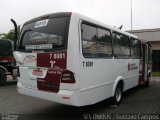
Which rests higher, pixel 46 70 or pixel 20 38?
pixel 20 38

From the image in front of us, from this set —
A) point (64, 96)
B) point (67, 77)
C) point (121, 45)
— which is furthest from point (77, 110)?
point (121, 45)

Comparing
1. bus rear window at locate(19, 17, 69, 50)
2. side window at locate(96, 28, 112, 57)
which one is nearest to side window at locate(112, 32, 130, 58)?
side window at locate(96, 28, 112, 57)

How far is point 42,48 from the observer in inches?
239

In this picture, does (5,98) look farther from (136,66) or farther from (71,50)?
(136,66)

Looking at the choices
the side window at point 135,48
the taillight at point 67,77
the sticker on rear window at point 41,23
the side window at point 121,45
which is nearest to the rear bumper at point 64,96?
the taillight at point 67,77

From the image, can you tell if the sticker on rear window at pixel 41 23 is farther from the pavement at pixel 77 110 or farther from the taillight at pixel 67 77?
the pavement at pixel 77 110

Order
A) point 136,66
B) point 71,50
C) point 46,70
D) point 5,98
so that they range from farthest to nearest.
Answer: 1. point 136,66
2. point 5,98
3. point 46,70
4. point 71,50

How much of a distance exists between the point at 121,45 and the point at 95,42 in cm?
222

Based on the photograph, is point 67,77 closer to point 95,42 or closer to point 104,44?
point 95,42

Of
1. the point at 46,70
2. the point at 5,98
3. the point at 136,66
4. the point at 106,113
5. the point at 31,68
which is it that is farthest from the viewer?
the point at 136,66

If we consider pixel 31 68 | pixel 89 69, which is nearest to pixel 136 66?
pixel 89 69

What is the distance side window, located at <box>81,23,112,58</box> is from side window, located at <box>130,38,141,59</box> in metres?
2.62

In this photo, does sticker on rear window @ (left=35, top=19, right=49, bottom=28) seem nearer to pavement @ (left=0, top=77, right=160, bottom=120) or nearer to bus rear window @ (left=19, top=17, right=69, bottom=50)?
bus rear window @ (left=19, top=17, right=69, bottom=50)

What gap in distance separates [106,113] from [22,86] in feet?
8.31
